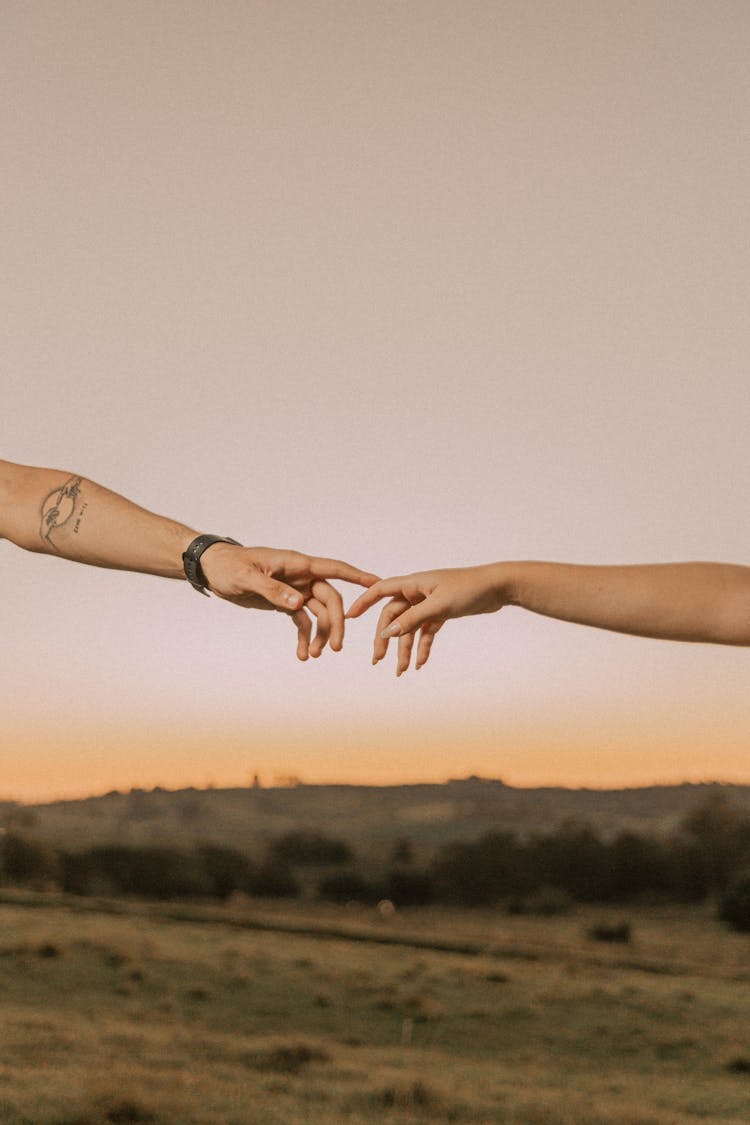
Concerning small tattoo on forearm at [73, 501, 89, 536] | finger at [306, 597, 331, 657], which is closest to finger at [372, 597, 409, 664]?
finger at [306, 597, 331, 657]

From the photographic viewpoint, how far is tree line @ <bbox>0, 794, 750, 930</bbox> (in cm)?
11819

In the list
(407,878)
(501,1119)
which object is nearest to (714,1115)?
(501,1119)

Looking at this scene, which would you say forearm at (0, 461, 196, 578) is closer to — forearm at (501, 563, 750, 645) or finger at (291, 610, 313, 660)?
finger at (291, 610, 313, 660)

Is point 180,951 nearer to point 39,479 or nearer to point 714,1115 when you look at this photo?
point 714,1115

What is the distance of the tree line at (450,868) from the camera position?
118188mm

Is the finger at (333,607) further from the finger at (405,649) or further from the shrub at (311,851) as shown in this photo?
the shrub at (311,851)

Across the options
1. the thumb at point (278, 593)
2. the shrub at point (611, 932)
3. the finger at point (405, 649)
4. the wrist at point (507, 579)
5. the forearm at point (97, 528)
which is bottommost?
the shrub at point (611, 932)

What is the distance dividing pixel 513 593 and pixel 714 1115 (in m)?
52.4

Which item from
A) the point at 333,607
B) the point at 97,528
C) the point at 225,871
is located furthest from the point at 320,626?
the point at 225,871

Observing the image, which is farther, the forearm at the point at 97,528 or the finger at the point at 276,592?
the forearm at the point at 97,528

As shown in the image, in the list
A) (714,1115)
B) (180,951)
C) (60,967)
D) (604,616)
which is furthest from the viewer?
(180,951)

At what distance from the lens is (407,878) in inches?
4884

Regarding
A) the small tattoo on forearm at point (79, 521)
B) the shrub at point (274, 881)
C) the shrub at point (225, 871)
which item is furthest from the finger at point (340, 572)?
the shrub at point (274, 881)

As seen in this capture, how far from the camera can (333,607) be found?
441cm
